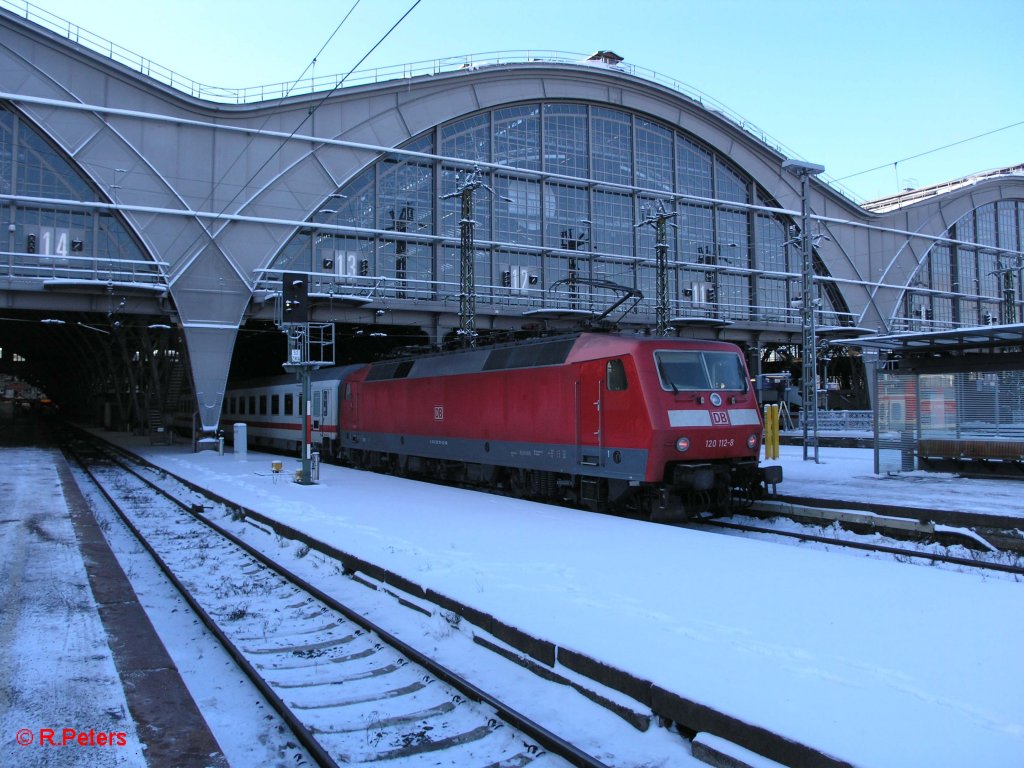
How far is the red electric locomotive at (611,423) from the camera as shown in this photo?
40.3 ft

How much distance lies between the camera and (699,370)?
1307cm

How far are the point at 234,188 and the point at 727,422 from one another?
2956cm

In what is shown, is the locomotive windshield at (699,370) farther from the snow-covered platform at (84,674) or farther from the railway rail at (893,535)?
the snow-covered platform at (84,674)

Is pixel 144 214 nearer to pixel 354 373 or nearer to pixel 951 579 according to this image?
pixel 354 373

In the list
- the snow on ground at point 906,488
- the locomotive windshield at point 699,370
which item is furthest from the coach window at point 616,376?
the snow on ground at point 906,488

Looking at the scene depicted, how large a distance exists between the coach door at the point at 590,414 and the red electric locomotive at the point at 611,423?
0.02 meters

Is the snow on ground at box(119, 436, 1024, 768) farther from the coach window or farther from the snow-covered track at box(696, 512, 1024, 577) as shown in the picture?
the coach window

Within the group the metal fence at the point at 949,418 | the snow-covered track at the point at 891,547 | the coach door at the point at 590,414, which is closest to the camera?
the snow-covered track at the point at 891,547

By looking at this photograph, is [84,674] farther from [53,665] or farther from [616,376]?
[616,376]

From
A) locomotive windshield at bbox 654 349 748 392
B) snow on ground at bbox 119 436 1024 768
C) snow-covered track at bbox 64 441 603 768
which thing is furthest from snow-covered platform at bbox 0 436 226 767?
locomotive windshield at bbox 654 349 748 392

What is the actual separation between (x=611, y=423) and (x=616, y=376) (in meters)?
0.84

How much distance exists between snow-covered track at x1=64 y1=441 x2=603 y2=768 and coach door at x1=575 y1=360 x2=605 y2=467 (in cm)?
601

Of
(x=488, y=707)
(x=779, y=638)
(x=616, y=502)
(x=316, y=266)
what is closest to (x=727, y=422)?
(x=616, y=502)

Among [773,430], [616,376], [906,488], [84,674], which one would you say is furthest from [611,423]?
[773,430]
